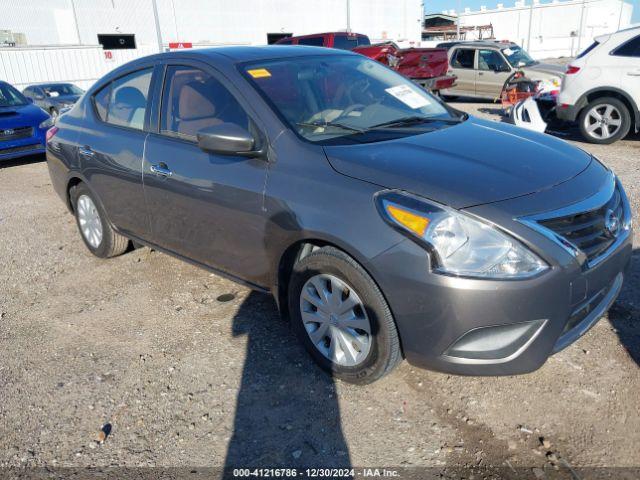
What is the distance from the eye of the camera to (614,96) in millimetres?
8133

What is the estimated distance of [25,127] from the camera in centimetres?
929

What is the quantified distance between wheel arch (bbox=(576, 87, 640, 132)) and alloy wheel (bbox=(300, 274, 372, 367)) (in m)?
7.28

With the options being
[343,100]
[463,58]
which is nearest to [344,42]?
[463,58]

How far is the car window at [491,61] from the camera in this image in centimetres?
1377

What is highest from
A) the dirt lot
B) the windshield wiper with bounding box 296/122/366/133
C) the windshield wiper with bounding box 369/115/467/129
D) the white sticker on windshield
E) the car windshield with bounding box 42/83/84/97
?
the white sticker on windshield

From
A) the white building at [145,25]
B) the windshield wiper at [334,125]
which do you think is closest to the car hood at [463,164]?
the windshield wiper at [334,125]

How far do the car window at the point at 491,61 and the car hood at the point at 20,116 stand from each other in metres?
10.6

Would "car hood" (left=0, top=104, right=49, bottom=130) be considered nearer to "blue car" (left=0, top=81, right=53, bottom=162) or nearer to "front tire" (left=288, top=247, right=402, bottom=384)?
"blue car" (left=0, top=81, right=53, bottom=162)

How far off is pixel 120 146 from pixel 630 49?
25.0 feet

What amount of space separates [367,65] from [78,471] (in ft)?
10.2

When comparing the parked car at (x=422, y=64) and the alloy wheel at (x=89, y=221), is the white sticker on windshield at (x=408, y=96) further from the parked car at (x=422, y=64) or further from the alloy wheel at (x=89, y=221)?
the parked car at (x=422, y=64)

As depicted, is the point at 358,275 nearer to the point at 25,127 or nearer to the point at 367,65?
the point at 367,65

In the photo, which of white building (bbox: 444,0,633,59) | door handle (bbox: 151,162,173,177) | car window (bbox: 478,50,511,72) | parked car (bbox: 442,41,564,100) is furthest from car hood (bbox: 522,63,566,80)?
white building (bbox: 444,0,633,59)

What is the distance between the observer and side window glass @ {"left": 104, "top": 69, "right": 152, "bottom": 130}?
377 cm
